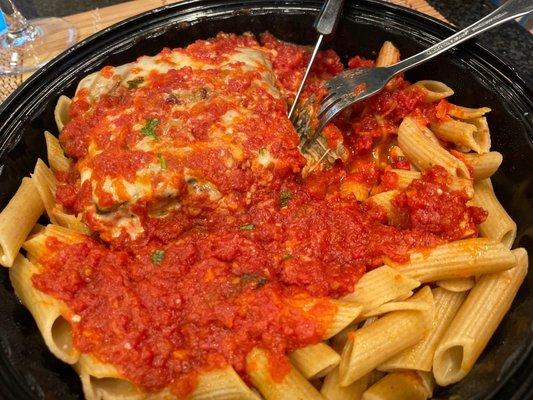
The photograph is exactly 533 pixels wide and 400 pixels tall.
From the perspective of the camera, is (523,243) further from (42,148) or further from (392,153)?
(42,148)

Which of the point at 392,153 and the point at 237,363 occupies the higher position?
the point at 392,153

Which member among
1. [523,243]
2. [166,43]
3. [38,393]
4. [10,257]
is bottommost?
[38,393]

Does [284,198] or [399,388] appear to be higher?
[284,198]

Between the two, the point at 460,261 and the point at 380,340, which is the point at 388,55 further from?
the point at 380,340

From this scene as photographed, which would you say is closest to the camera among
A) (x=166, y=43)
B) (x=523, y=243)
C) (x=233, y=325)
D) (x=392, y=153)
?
(x=233, y=325)

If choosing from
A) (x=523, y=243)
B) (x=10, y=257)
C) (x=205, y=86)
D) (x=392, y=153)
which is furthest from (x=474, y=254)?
(x=10, y=257)

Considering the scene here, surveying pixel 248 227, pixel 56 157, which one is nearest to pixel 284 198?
pixel 248 227

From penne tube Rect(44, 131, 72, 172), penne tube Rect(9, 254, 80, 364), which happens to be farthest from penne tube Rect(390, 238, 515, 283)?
penne tube Rect(44, 131, 72, 172)
